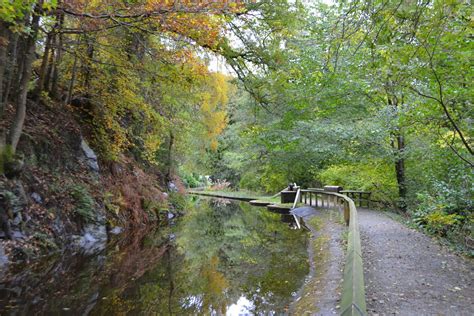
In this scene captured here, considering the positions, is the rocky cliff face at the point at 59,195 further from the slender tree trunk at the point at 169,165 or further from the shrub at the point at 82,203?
the slender tree trunk at the point at 169,165

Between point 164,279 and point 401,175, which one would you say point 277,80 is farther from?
point 401,175

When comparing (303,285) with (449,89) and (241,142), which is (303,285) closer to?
(449,89)

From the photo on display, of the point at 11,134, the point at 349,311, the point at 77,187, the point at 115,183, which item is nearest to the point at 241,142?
the point at 115,183

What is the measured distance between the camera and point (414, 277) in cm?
594

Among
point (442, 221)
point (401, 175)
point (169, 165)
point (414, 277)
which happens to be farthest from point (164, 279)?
point (401, 175)

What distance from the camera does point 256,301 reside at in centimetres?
625

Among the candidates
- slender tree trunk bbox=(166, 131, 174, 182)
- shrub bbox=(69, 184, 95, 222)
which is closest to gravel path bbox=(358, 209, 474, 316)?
shrub bbox=(69, 184, 95, 222)

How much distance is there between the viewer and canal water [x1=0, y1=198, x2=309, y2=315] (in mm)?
5766

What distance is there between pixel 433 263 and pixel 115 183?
9.78 meters

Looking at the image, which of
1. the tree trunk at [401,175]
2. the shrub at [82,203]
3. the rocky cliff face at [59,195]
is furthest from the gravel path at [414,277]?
the shrub at [82,203]

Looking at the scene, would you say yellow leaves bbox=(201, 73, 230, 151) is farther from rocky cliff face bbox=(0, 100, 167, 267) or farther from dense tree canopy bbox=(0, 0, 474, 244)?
rocky cliff face bbox=(0, 100, 167, 267)

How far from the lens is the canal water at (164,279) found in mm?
5766

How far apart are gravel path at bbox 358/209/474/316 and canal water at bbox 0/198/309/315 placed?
1482mm

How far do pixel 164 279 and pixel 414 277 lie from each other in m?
4.50
